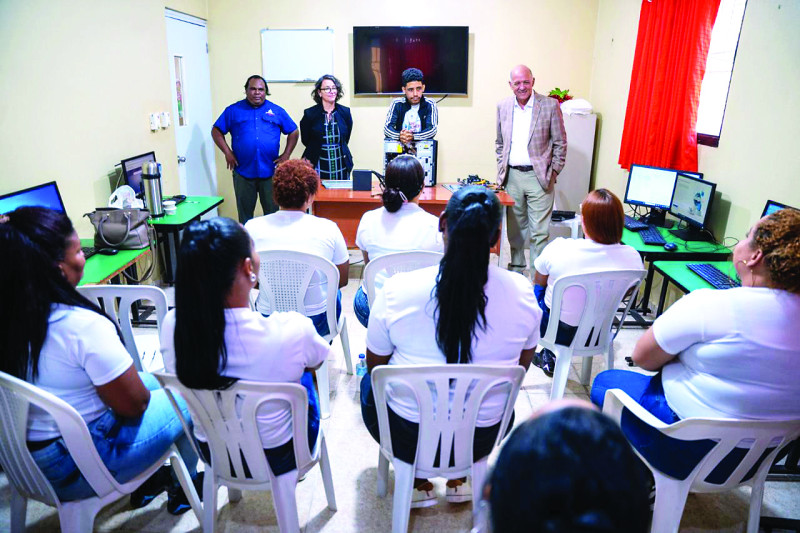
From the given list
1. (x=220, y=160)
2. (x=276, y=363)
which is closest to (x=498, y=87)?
(x=220, y=160)

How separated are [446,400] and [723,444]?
0.78 meters

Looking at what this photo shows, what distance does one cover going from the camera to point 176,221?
3.55m

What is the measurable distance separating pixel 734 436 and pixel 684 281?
1290 millimetres

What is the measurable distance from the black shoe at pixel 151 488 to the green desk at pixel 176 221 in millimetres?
1456

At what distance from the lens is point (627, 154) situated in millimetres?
A: 4500

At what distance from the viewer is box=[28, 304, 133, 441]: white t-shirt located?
1.40 metres

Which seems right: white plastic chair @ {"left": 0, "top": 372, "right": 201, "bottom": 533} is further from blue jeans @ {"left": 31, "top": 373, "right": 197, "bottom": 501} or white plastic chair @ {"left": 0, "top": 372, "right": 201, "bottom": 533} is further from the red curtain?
the red curtain

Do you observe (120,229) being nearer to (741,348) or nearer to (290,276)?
(290,276)

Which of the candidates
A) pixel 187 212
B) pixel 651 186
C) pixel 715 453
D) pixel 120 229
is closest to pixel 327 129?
→ pixel 187 212

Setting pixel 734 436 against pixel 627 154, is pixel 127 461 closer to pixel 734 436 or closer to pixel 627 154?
pixel 734 436

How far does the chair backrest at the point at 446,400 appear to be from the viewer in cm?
145

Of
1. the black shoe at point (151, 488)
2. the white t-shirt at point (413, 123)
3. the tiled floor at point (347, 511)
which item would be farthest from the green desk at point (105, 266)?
the white t-shirt at point (413, 123)

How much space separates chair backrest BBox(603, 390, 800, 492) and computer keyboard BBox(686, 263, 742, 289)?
113 centimetres

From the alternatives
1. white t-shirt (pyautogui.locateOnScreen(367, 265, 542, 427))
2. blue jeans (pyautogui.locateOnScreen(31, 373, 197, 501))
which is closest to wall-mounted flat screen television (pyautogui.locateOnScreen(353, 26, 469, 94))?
white t-shirt (pyautogui.locateOnScreen(367, 265, 542, 427))
